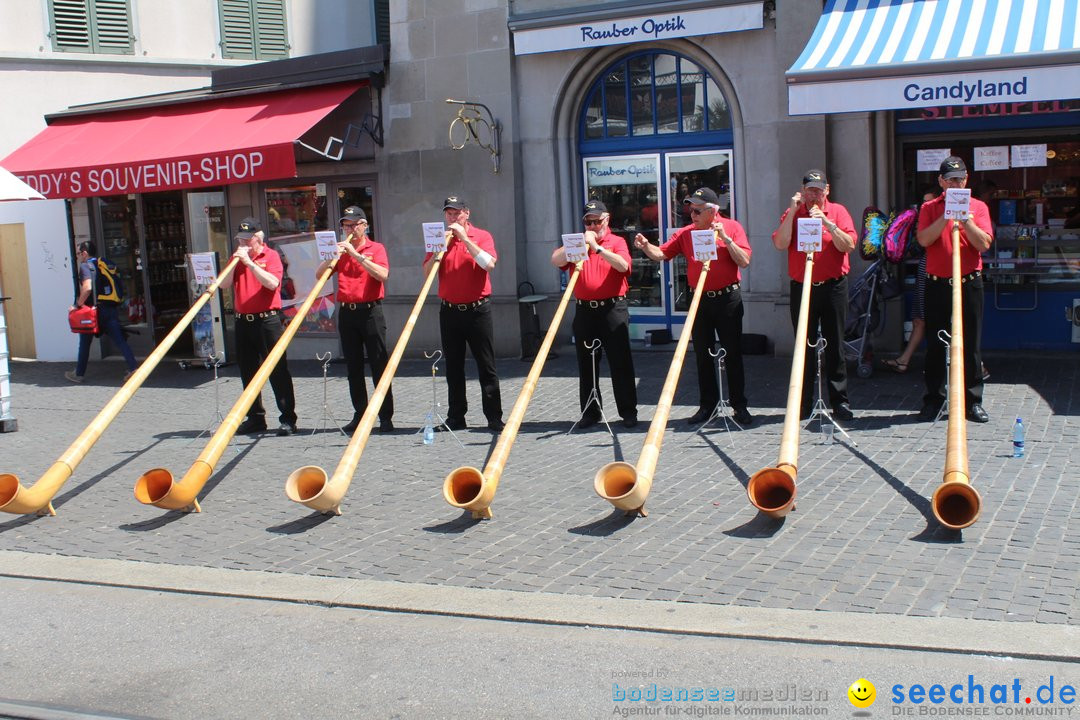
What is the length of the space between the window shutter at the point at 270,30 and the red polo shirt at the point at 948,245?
1323 cm

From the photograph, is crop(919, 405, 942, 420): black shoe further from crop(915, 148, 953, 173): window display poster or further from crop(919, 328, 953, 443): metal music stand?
crop(915, 148, 953, 173): window display poster

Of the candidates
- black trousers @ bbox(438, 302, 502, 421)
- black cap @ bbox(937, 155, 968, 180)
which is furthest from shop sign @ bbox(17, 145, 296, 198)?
black cap @ bbox(937, 155, 968, 180)

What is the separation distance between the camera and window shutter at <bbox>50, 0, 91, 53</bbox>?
17031 mm

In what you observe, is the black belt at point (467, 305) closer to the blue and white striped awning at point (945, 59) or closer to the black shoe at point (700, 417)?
the black shoe at point (700, 417)

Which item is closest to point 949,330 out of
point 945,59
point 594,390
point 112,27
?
point 945,59

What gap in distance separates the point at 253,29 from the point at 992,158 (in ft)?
40.2

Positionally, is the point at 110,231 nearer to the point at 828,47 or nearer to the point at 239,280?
the point at 239,280

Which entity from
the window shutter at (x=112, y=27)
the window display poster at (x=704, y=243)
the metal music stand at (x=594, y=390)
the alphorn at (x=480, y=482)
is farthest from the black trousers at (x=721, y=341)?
the window shutter at (x=112, y=27)

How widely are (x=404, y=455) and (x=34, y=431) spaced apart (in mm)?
4322

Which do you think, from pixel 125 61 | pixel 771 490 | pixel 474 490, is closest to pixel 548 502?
pixel 474 490

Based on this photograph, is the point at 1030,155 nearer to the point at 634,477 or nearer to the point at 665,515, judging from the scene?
the point at 665,515

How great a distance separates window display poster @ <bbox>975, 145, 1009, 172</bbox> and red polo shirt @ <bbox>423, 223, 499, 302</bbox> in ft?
16.7

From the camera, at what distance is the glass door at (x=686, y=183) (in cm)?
1252

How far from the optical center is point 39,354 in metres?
16.7
